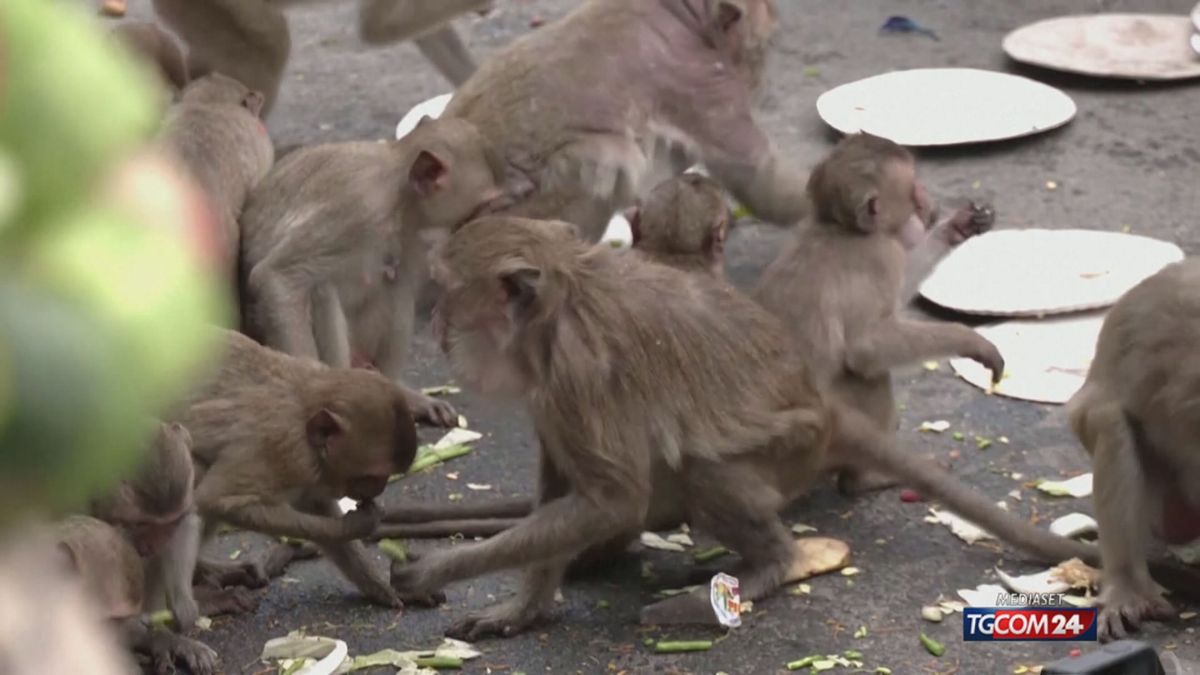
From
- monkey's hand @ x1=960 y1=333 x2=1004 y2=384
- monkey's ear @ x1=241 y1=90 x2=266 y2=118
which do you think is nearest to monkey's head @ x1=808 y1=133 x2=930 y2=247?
monkey's hand @ x1=960 y1=333 x2=1004 y2=384

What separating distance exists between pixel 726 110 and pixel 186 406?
9.73 feet

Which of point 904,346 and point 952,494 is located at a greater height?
point 904,346

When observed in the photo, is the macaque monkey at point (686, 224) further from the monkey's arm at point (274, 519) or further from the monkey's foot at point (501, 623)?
the monkey's arm at point (274, 519)

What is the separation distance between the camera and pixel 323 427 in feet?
14.2

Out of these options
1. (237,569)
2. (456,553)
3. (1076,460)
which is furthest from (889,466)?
(237,569)

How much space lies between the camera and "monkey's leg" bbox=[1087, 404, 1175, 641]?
416 cm

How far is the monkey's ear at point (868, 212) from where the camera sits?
5.19 metres

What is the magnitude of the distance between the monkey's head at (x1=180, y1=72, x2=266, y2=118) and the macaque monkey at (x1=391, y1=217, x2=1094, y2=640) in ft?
5.85

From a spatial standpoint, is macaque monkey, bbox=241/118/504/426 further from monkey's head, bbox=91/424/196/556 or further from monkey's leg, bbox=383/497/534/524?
monkey's head, bbox=91/424/196/556

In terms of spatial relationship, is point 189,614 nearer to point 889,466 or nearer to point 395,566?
point 395,566

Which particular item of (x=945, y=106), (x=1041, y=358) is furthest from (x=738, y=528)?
(x=945, y=106)

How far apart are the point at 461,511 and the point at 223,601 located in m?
0.84

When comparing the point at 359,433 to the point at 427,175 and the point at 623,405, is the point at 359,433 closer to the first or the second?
the point at 623,405

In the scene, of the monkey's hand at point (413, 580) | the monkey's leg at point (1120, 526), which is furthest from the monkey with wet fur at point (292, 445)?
the monkey's leg at point (1120, 526)
